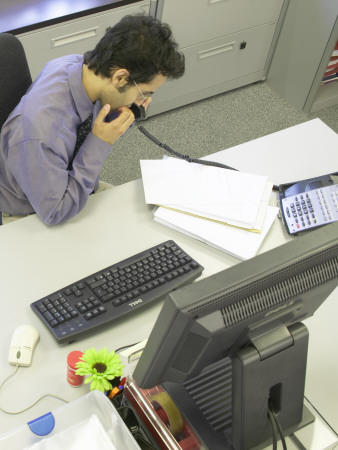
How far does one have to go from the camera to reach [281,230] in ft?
4.61

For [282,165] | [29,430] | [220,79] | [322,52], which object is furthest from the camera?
[220,79]

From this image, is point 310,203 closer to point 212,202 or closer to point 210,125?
point 212,202

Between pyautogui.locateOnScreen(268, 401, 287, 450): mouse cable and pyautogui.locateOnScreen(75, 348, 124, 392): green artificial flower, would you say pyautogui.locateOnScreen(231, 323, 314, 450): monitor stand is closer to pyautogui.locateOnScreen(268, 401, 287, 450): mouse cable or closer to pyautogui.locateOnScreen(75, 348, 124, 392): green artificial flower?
pyautogui.locateOnScreen(268, 401, 287, 450): mouse cable

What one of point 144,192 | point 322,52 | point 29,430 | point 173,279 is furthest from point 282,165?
point 322,52

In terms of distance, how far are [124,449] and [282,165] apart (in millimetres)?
948

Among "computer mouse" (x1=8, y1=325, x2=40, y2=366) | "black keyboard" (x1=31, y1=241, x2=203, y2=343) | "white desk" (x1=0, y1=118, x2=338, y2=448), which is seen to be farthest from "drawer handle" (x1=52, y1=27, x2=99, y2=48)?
"computer mouse" (x1=8, y1=325, x2=40, y2=366)

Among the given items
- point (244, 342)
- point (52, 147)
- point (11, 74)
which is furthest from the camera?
point (11, 74)

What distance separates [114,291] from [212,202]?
0.37 meters

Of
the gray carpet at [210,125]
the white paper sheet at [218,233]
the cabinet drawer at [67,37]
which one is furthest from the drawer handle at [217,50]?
the white paper sheet at [218,233]

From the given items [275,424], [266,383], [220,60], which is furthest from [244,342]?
[220,60]

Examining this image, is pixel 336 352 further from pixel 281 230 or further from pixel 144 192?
pixel 144 192

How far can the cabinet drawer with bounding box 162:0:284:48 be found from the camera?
2424mm

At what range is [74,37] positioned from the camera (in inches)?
87.5

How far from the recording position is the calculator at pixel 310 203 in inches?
53.7
